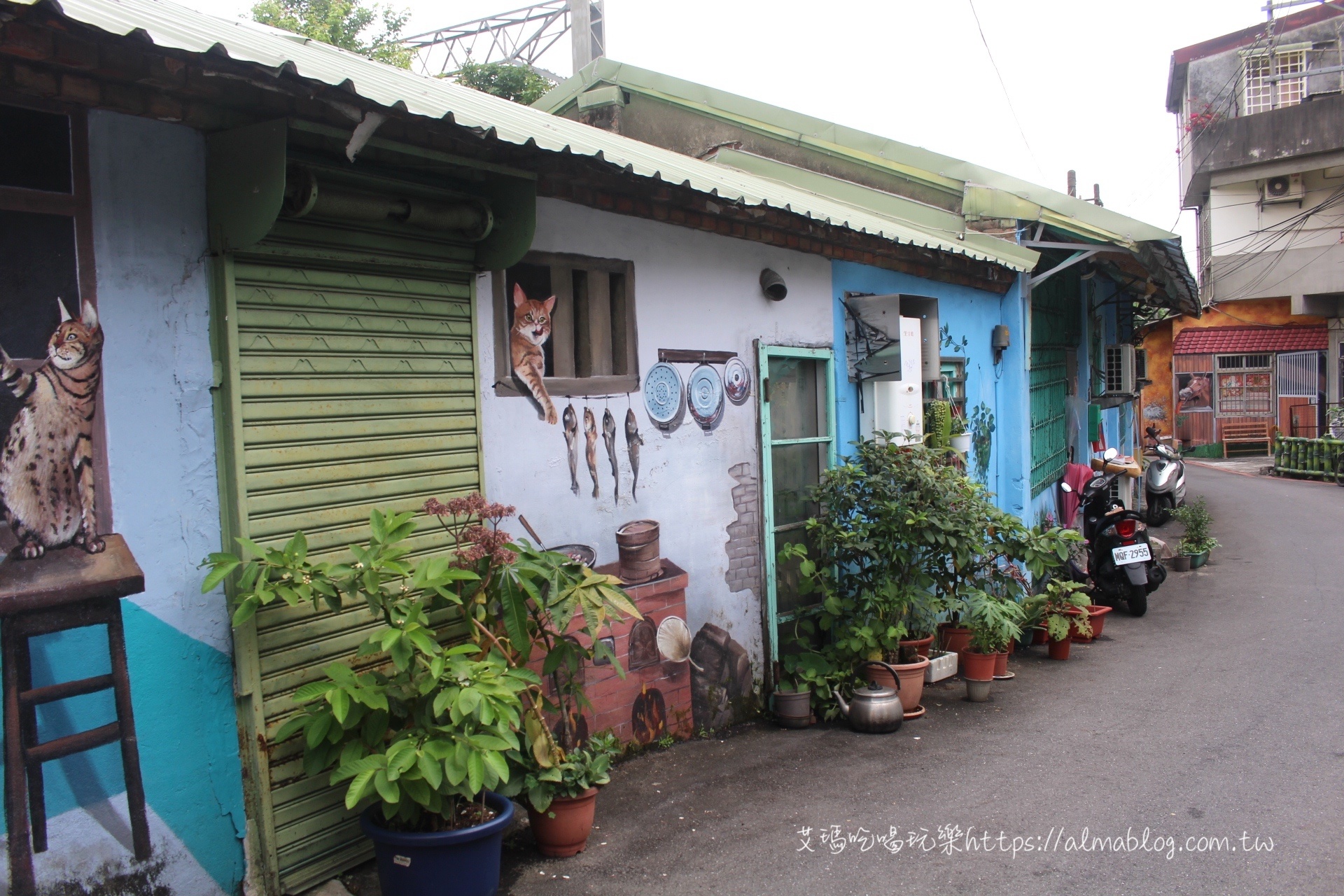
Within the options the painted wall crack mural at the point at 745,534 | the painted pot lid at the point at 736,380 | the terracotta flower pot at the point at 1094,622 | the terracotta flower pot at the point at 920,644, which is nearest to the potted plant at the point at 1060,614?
the terracotta flower pot at the point at 1094,622

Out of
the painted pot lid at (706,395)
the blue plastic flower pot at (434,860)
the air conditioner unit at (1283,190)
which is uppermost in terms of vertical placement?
the air conditioner unit at (1283,190)

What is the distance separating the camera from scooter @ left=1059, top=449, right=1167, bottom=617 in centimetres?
911

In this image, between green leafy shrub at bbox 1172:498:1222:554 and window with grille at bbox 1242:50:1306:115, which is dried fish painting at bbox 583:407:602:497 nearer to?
green leafy shrub at bbox 1172:498:1222:554

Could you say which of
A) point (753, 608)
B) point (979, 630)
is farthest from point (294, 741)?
point (979, 630)

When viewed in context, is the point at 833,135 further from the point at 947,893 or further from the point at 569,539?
the point at 947,893

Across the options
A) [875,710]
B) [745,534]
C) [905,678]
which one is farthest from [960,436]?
[875,710]

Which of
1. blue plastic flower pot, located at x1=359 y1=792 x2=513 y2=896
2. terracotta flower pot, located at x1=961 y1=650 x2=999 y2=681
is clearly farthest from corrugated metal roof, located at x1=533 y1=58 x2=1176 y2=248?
blue plastic flower pot, located at x1=359 y1=792 x2=513 y2=896

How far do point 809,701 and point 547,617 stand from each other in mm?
2652

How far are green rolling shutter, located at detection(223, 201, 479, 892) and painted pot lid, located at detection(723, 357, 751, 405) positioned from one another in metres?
2.09

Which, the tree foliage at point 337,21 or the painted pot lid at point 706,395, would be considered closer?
the painted pot lid at point 706,395

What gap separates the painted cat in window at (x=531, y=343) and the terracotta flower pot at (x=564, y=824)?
1.79 meters

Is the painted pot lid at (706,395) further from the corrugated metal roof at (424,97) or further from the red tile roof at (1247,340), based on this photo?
the red tile roof at (1247,340)

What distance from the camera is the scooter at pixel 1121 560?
29.9 feet

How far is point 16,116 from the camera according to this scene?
287 cm
